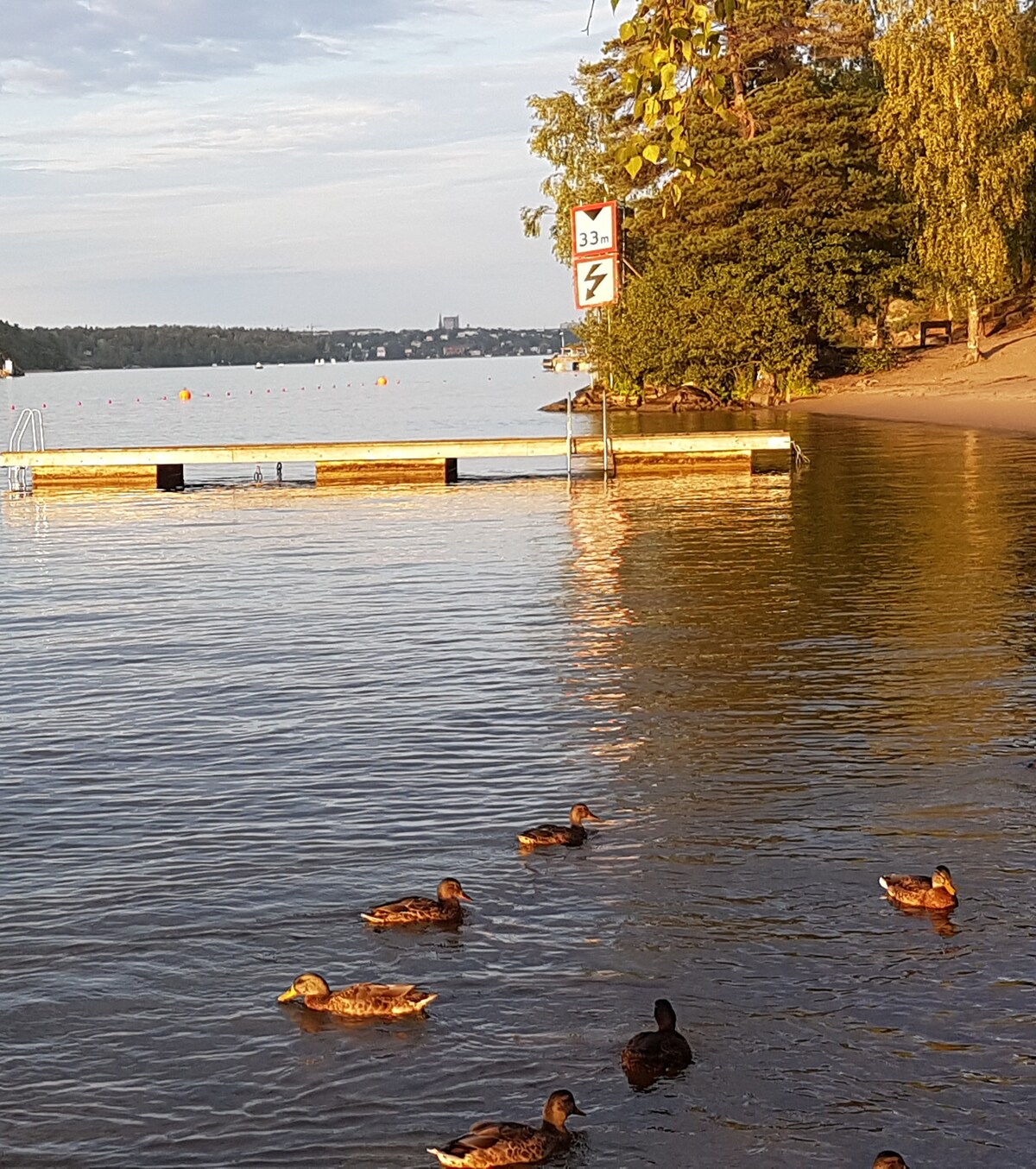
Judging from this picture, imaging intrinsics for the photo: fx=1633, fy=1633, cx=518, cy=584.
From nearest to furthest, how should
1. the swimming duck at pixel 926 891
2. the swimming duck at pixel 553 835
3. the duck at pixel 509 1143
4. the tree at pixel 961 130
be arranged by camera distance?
the duck at pixel 509 1143 < the swimming duck at pixel 926 891 < the swimming duck at pixel 553 835 < the tree at pixel 961 130

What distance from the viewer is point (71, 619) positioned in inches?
835

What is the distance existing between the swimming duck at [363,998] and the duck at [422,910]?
101cm

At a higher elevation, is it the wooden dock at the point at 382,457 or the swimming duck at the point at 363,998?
the wooden dock at the point at 382,457

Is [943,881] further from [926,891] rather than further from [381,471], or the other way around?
[381,471]

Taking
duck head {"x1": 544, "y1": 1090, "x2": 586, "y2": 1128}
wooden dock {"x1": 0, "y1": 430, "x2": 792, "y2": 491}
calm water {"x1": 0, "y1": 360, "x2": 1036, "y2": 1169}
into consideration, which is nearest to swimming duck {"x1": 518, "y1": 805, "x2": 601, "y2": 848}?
calm water {"x1": 0, "y1": 360, "x2": 1036, "y2": 1169}

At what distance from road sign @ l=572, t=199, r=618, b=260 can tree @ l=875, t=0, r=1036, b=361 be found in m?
33.4

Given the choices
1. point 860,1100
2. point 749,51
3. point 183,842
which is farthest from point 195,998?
point 749,51

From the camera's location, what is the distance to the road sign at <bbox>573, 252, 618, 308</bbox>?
31734 mm

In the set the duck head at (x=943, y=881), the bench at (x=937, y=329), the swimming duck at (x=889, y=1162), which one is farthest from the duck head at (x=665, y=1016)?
the bench at (x=937, y=329)

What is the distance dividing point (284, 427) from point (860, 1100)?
7401 centimetres

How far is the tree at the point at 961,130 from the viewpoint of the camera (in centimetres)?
6062

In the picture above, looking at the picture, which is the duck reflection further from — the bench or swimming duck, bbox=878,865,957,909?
the bench

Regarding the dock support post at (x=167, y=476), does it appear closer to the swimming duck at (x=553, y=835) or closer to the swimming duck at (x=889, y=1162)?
the swimming duck at (x=553, y=835)

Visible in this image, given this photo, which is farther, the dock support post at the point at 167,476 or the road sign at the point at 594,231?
the dock support post at the point at 167,476
